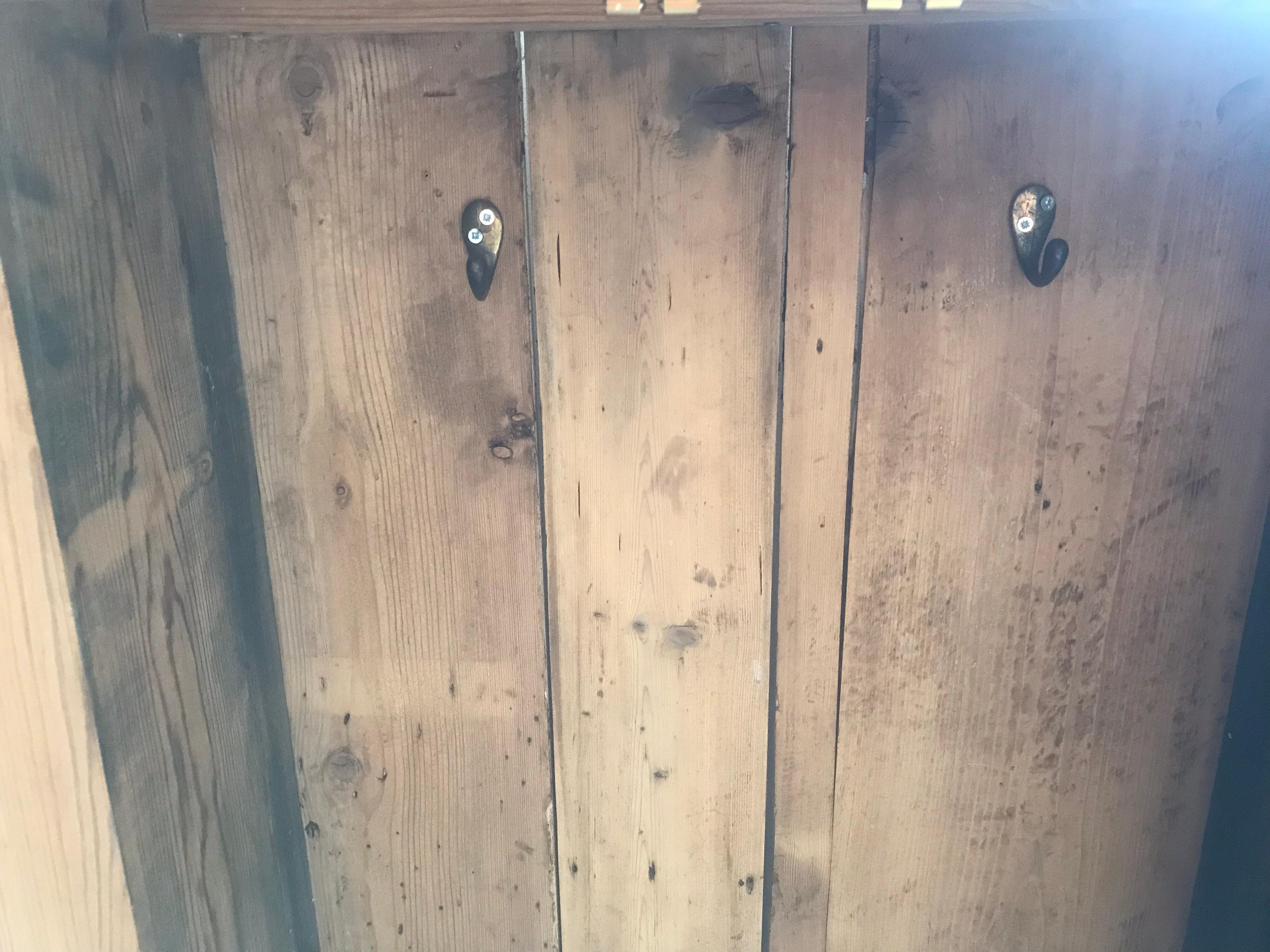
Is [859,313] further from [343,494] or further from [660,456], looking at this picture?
[343,494]

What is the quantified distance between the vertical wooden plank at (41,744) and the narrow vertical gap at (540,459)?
37cm

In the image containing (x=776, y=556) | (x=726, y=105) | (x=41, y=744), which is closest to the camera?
(x=41, y=744)

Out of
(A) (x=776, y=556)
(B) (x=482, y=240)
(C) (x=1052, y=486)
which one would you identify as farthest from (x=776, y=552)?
(B) (x=482, y=240)

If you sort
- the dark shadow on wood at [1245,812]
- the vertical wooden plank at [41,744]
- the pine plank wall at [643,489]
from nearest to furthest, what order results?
the vertical wooden plank at [41,744], the pine plank wall at [643,489], the dark shadow on wood at [1245,812]

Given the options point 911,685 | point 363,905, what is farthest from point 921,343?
point 363,905

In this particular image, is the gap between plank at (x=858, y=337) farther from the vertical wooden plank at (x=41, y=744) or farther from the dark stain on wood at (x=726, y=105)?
the vertical wooden plank at (x=41, y=744)

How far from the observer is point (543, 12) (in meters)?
0.56

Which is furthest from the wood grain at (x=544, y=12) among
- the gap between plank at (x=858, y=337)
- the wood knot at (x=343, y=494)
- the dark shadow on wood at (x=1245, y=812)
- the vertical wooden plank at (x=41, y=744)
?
the dark shadow on wood at (x=1245, y=812)

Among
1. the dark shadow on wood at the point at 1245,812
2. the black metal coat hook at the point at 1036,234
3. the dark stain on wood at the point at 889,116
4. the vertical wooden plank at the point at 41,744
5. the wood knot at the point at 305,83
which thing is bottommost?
the dark shadow on wood at the point at 1245,812

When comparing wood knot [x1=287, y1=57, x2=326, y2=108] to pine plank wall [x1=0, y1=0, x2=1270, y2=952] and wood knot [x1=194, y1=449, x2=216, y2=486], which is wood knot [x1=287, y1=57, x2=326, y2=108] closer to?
pine plank wall [x1=0, y1=0, x2=1270, y2=952]

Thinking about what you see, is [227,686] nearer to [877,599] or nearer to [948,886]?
[877,599]

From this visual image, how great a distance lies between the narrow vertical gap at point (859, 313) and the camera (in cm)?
69

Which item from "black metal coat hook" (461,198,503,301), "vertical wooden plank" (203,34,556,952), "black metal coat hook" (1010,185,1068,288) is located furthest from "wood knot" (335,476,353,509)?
"black metal coat hook" (1010,185,1068,288)

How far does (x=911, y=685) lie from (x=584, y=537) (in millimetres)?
355
